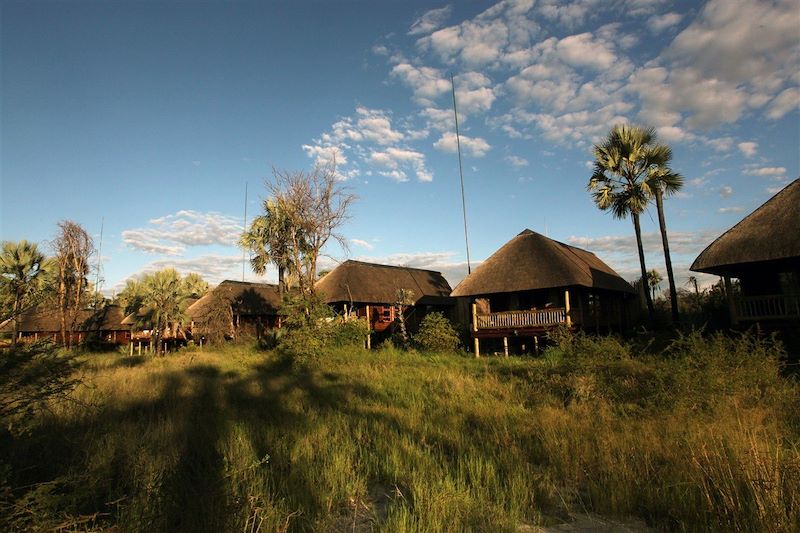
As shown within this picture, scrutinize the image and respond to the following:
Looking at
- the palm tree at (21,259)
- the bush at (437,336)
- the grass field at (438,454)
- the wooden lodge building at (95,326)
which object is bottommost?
the grass field at (438,454)

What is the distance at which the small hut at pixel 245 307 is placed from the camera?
3438 cm

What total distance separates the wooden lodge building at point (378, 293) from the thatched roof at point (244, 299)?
7.43 metres

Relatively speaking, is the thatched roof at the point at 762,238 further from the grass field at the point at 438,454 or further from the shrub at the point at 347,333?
the shrub at the point at 347,333

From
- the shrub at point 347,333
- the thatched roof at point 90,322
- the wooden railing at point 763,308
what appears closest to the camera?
the wooden railing at point 763,308

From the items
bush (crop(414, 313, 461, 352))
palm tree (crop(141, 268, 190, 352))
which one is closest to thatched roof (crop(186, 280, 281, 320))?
palm tree (crop(141, 268, 190, 352))

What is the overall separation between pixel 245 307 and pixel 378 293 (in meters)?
12.8

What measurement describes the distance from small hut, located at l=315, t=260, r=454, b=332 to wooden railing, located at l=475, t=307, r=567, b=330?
6339 millimetres

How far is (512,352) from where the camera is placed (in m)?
22.9

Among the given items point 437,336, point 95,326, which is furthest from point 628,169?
point 95,326

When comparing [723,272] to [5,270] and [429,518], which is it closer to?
[429,518]

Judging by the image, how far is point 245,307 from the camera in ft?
118

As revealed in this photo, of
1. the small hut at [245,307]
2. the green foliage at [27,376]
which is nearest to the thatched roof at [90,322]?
the small hut at [245,307]

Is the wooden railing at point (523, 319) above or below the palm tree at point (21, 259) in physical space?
below

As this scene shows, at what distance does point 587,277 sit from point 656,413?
13791 millimetres
